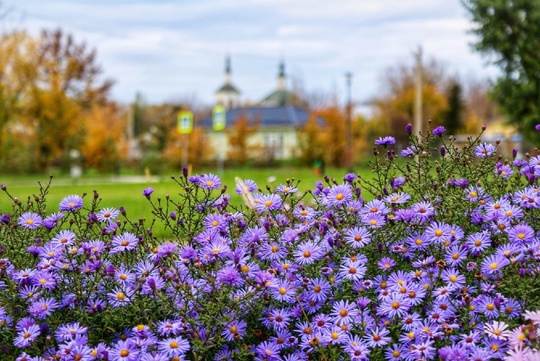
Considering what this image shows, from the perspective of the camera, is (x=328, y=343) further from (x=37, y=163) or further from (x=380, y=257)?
(x=37, y=163)

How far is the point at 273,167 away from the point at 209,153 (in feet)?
12.0

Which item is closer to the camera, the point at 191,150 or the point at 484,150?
the point at 484,150

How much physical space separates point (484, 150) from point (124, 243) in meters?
1.46

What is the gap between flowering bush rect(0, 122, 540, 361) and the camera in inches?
78.6

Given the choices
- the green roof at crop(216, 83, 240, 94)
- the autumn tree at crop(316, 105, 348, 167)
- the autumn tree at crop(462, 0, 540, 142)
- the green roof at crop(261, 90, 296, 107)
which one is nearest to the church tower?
the green roof at crop(216, 83, 240, 94)

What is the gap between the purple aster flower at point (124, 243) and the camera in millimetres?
2365

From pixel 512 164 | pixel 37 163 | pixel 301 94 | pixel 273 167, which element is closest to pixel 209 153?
pixel 273 167

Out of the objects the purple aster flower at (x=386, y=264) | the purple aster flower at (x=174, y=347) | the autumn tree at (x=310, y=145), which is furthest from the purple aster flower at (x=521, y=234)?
the autumn tree at (x=310, y=145)

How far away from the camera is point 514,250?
211 centimetres

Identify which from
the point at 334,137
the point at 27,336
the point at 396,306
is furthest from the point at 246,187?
the point at 334,137

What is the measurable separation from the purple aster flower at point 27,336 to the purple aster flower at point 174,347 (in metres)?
0.38

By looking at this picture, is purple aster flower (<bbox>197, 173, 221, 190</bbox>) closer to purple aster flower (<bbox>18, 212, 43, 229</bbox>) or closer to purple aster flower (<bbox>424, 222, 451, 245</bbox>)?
purple aster flower (<bbox>18, 212, 43, 229</bbox>)

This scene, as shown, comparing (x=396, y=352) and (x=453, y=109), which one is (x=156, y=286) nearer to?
(x=396, y=352)

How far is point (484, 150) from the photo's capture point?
9.13 feet
